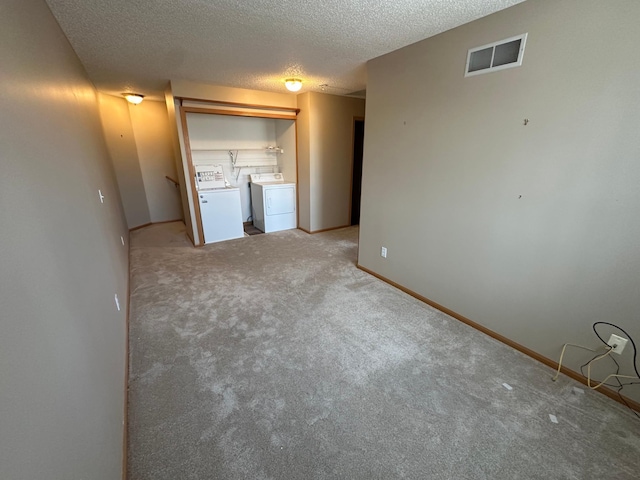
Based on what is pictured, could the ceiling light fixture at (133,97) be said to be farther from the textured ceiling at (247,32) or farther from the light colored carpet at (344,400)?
the light colored carpet at (344,400)

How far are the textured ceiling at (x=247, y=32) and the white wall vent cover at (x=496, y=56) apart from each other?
21 cm

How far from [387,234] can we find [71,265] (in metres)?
2.66

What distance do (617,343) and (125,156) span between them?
263 inches

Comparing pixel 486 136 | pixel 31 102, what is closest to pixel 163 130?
pixel 31 102

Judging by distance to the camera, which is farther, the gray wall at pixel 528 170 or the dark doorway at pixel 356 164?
the dark doorway at pixel 356 164

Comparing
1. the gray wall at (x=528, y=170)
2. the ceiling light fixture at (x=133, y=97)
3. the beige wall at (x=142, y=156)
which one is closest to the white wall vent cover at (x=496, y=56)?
the gray wall at (x=528, y=170)

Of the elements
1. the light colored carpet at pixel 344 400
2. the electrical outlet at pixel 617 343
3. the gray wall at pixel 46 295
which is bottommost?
the light colored carpet at pixel 344 400

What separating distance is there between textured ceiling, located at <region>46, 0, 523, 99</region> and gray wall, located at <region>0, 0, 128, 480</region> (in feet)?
1.58

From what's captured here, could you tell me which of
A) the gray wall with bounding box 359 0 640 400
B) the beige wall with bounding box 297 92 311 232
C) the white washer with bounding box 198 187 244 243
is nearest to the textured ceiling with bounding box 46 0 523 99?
the gray wall with bounding box 359 0 640 400

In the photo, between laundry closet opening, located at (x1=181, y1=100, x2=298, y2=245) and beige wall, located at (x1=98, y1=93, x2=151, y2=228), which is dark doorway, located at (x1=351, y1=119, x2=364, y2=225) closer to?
laundry closet opening, located at (x1=181, y1=100, x2=298, y2=245)

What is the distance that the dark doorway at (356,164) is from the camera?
16.6ft

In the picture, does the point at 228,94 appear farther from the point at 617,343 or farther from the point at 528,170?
the point at 617,343

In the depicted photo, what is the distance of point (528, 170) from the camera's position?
189 cm

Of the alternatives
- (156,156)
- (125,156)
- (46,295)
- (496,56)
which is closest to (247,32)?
(496,56)
